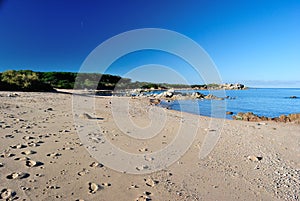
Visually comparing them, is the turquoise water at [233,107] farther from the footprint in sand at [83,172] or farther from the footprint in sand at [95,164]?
the footprint in sand at [83,172]

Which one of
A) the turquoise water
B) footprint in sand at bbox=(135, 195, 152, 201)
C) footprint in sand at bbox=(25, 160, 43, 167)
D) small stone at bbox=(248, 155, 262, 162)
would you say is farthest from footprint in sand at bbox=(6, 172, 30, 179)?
the turquoise water

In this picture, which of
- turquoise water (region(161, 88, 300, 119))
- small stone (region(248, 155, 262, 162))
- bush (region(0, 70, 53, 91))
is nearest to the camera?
small stone (region(248, 155, 262, 162))

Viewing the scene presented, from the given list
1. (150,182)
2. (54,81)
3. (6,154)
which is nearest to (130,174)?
(150,182)

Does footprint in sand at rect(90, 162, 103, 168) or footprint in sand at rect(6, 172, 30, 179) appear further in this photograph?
footprint in sand at rect(90, 162, 103, 168)

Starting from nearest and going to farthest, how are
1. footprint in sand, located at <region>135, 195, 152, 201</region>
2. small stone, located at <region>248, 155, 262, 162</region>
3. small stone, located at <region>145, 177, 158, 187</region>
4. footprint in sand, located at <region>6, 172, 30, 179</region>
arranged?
footprint in sand, located at <region>135, 195, 152, 201</region> < footprint in sand, located at <region>6, 172, 30, 179</region> < small stone, located at <region>145, 177, 158, 187</region> < small stone, located at <region>248, 155, 262, 162</region>

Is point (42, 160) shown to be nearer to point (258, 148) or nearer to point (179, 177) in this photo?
point (179, 177)

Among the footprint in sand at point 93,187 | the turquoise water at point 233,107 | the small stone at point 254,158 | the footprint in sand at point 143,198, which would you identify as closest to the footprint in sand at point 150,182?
the footprint in sand at point 143,198

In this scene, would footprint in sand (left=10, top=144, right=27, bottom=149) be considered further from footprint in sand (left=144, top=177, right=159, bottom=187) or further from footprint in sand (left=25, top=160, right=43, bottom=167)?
footprint in sand (left=144, top=177, right=159, bottom=187)

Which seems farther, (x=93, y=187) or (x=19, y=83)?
(x=19, y=83)

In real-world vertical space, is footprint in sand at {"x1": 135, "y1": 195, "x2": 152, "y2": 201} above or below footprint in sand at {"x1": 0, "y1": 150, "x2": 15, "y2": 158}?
below

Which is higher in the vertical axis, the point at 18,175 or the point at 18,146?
the point at 18,146

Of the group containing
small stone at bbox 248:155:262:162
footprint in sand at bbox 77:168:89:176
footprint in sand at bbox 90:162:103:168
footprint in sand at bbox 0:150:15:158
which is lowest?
small stone at bbox 248:155:262:162

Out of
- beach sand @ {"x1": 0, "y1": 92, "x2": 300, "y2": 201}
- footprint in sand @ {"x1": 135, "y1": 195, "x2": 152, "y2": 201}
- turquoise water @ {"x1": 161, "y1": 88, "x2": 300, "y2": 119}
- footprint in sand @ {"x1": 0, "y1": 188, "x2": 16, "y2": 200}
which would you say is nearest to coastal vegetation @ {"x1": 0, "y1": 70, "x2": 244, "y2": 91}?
turquoise water @ {"x1": 161, "y1": 88, "x2": 300, "y2": 119}

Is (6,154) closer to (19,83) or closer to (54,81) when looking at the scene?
(19,83)
